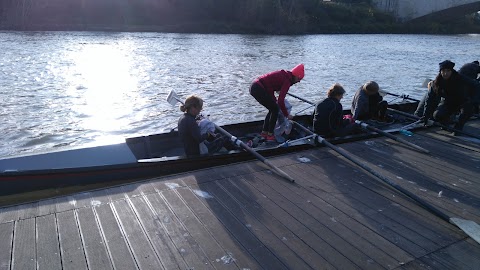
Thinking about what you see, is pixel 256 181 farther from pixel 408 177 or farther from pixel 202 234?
pixel 408 177

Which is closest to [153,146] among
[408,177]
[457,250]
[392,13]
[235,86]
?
[408,177]

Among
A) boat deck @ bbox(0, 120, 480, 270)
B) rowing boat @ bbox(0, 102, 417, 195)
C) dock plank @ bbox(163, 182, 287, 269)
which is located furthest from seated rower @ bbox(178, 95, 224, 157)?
dock plank @ bbox(163, 182, 287, 269)

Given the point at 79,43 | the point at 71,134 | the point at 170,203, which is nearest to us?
the point at 170,203

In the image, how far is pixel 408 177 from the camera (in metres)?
6.40

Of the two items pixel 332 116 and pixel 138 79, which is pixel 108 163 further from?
pixel 138 79

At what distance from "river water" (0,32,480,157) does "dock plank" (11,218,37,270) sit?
234 centimetres

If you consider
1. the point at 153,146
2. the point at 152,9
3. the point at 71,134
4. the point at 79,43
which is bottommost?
the point at 71,134

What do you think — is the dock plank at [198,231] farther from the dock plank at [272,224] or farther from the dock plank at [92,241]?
the dock plank at [92,241]

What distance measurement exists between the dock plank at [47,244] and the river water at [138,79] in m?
2.27

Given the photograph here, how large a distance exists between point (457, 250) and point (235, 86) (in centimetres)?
1495

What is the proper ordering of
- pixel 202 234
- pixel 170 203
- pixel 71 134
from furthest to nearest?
pixel 71 134 → pixel 170 203 → pixel 202 234

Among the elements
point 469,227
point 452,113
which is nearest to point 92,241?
point 469,227

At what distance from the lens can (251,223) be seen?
4.68 m

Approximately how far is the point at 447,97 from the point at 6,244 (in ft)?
29.4
